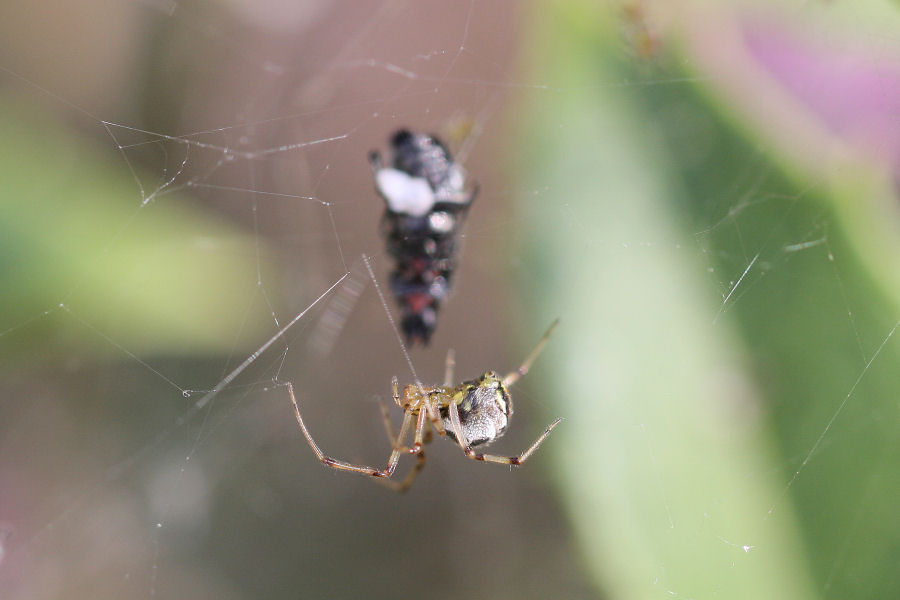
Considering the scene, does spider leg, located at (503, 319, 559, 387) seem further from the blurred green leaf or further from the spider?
the spider

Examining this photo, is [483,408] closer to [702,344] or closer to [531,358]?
[531,358]

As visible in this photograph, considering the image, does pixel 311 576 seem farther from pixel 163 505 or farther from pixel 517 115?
pixel 517 115

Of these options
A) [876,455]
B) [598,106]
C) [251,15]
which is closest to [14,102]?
[251,15]

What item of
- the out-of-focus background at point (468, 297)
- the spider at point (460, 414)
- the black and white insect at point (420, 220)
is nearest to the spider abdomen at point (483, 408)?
the spider at point (460, 414)

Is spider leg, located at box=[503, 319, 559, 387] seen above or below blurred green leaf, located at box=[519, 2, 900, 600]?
below

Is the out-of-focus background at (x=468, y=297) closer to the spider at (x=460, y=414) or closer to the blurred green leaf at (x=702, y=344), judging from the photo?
the blurred green leaf at (x=702, y=344)

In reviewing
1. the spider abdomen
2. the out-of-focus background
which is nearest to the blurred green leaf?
the out-of-focus background
